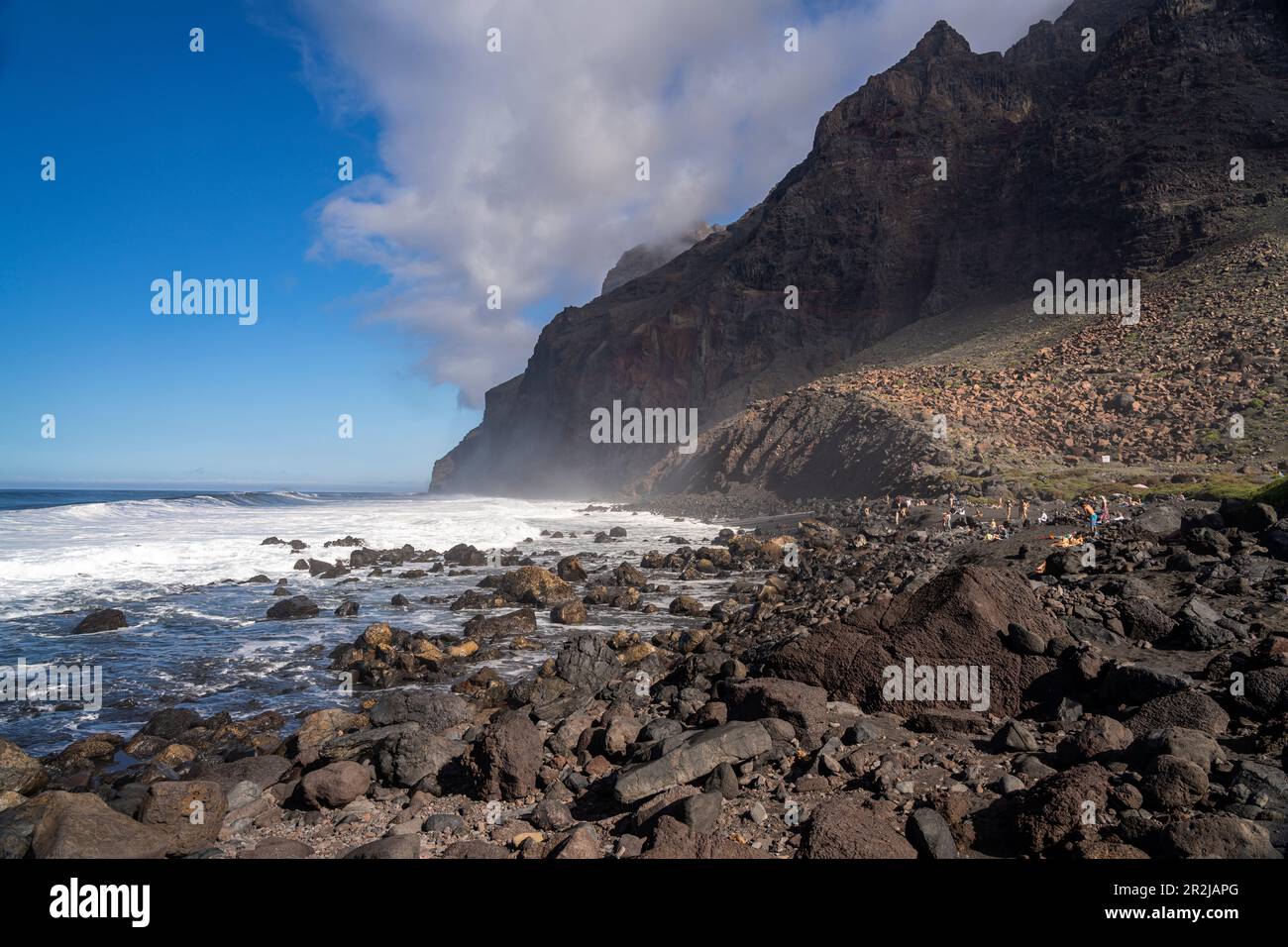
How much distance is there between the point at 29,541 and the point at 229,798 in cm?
3089

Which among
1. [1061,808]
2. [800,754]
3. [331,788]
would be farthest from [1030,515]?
[331,788]

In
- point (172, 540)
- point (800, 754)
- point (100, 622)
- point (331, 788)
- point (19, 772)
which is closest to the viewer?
point (800, 754)

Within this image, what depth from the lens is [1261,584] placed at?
10.3 m

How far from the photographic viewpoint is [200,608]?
61.0ft

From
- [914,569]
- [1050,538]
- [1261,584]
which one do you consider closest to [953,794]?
[1261,584]

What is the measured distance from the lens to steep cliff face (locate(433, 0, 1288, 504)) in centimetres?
5319

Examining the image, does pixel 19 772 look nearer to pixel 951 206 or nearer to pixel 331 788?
pixel 331 788

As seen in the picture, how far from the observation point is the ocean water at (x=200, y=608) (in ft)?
37.2

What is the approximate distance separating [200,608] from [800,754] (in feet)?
60.8

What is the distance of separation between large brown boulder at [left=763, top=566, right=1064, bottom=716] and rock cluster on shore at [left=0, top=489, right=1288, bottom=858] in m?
0.03

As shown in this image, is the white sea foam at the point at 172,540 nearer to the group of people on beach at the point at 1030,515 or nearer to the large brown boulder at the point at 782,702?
the group of people on beach at the point at 1030,515
